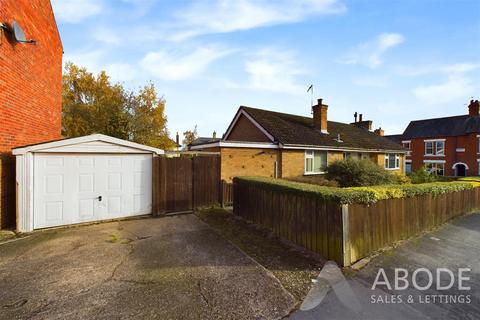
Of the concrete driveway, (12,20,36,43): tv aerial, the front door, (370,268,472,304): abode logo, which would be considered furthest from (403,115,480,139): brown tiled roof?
(12,20,36,43): tv aerial

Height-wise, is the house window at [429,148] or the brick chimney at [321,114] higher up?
the brick chimney at [321,114]

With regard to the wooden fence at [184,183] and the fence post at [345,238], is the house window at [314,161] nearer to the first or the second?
the wooden fence at [184,183]

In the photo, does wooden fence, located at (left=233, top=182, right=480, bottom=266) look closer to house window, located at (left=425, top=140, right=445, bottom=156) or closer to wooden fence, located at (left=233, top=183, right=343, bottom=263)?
wooden fence, located at (left=233, top=183, right=343, bottom=263)

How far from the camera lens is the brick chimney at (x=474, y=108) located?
27016 mm

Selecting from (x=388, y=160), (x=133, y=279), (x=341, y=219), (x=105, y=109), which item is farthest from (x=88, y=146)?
(x=388, y=160)

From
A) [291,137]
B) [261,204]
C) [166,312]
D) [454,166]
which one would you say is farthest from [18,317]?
[454,166]

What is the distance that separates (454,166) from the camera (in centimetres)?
2833

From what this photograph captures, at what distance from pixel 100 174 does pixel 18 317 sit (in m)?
5.06

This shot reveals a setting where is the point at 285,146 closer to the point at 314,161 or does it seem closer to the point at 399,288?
the point at 314,161

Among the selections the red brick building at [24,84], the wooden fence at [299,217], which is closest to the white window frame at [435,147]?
the wooden fence at [299,217]

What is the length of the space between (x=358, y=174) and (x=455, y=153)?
1102 inches

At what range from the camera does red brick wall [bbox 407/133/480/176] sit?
26609 millimetres

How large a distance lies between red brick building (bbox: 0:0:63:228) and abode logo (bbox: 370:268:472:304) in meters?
9.70

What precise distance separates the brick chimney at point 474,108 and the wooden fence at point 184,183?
34792 mm
